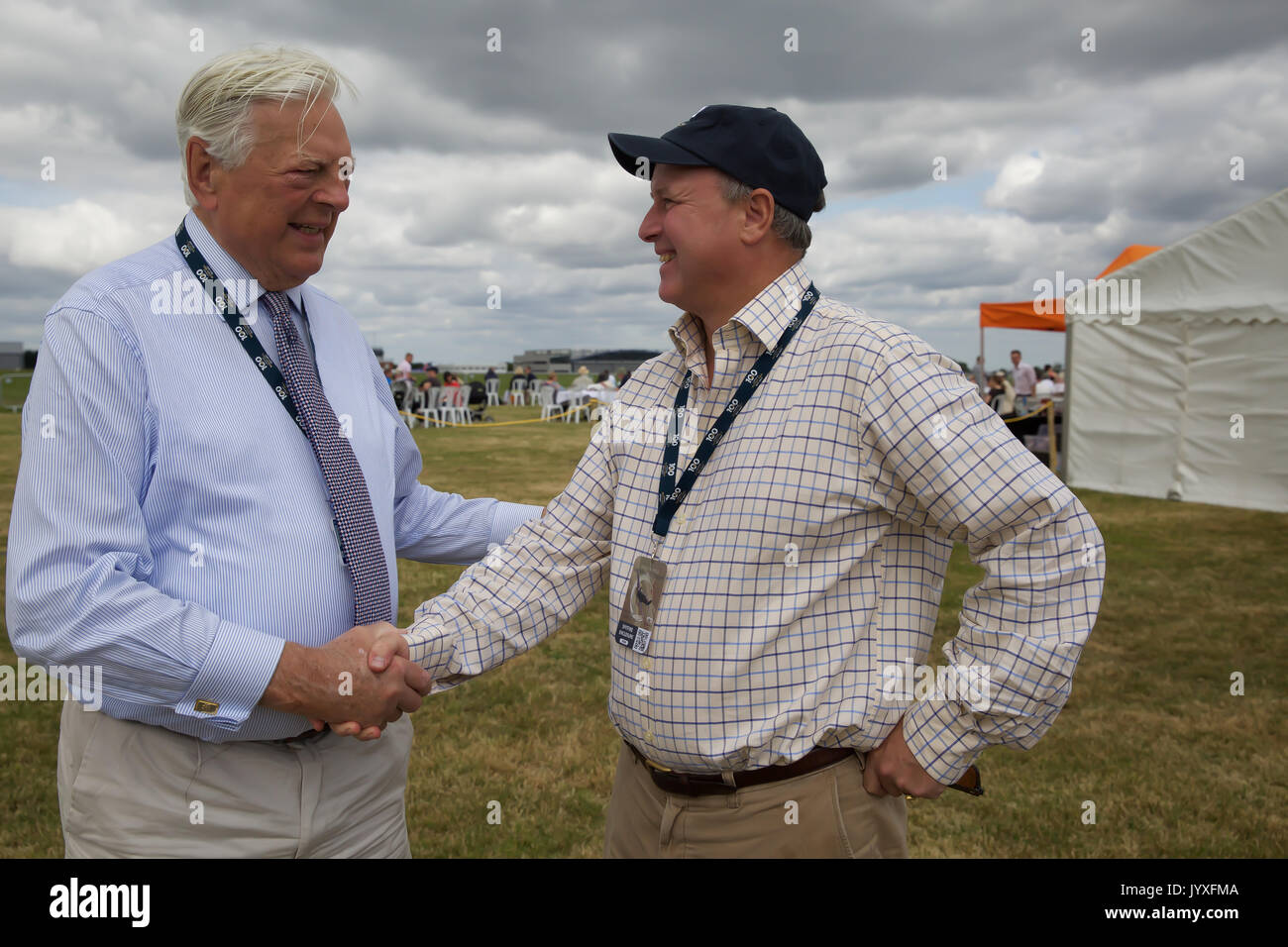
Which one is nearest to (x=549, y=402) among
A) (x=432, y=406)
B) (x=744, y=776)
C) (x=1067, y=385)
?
(x=432, y=406)

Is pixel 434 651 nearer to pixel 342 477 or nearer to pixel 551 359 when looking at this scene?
pixel 342 477

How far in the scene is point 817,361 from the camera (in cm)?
215

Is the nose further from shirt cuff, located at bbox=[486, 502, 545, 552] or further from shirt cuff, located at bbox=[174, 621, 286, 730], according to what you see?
shirt cuff, located at bbox=[174, 621, 286, 730]

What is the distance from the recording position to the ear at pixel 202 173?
2.23m

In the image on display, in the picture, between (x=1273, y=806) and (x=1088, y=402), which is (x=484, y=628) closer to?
(x=1273, y=806)

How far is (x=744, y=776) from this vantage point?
216 centimetres

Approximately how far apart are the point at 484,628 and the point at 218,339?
0.96m

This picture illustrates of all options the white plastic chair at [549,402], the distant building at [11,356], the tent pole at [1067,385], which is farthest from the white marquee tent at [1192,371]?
the distant building at [11,356]

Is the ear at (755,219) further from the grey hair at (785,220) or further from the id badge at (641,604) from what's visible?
the id badge at (641,604)

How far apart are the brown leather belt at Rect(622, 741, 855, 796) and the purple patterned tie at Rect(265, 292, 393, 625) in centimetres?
82

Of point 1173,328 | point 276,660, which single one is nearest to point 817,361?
point 276,660

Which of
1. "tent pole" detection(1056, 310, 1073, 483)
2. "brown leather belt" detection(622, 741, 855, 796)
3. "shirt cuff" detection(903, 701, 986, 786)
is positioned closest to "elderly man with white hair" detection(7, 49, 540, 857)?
"brown leather belt" detection(622, 741, 855, 796)

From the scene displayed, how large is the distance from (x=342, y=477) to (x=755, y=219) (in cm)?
114

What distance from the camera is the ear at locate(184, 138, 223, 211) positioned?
7.33 ft
